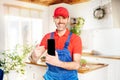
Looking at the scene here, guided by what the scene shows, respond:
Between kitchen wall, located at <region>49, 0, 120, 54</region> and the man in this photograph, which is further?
kitchen wall, located at <region>49, 0, 120, 54</region>

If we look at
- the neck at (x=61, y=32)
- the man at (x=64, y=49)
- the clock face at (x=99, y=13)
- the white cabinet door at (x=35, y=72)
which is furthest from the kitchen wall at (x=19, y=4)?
the neck at (x=61, y=32)

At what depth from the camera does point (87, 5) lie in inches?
166

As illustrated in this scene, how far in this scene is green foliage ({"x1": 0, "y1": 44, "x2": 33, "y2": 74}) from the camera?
342 centimetres

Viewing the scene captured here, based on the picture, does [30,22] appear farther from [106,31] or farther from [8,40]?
[106,31]

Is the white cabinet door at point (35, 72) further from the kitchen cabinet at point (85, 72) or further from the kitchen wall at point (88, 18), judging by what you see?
the kitchen wall at point (88, 18)

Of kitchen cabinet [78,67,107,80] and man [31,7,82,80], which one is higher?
man [31,7,82,80]

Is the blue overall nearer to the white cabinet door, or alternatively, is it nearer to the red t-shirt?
the red t-shirt

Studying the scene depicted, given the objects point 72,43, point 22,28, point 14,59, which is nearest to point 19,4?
point 22,28

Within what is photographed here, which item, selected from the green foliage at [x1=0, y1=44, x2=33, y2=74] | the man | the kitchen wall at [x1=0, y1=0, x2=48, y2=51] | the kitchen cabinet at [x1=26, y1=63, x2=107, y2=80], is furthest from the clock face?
the man

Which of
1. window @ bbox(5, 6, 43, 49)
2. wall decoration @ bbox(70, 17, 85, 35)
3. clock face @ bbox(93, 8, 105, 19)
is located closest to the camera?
window @ bbox(5, 6, 43, 49)

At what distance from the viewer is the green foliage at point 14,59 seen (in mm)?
3416

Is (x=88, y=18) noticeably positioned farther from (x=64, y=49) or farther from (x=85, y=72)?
(x=64, y=49)

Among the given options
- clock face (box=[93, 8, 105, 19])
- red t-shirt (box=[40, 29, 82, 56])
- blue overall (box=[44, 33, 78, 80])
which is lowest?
blue overall (box=[44, 33, 78, 80])

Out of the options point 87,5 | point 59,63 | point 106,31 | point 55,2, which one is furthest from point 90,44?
point 59,63
